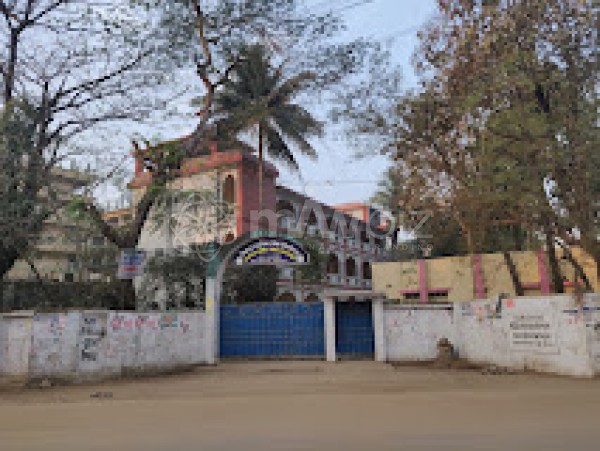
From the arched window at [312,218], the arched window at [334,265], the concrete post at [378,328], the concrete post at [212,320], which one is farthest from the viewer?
the arched window at [334,265]

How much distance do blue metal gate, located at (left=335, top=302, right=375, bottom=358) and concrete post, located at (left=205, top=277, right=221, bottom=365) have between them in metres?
3.76

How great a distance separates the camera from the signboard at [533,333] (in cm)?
1078

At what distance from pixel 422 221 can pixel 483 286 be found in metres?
8.79

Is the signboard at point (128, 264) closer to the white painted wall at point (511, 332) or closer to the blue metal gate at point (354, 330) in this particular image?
the blue metal gate at point (354, 330)

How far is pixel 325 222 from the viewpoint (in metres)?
30.7

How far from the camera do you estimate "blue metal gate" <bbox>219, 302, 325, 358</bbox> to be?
1516 centimetres

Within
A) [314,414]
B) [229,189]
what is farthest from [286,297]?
[314,414]

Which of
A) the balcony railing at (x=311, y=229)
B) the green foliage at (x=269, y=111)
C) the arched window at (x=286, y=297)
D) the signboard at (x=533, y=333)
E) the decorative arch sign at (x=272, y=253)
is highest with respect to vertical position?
the green foliage at (x=269, y=111)

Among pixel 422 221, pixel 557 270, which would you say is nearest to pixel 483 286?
pixel 557 270

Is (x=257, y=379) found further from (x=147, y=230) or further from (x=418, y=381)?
(x=147, y=230)

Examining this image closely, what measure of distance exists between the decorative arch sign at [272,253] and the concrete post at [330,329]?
1.57 m

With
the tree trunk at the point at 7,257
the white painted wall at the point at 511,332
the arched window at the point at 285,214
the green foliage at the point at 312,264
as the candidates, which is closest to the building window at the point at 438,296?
the green foliage at the point at 312,264

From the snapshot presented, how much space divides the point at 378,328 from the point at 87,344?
825 centimetres

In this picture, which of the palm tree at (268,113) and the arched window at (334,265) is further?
the arched window at (334,265)
